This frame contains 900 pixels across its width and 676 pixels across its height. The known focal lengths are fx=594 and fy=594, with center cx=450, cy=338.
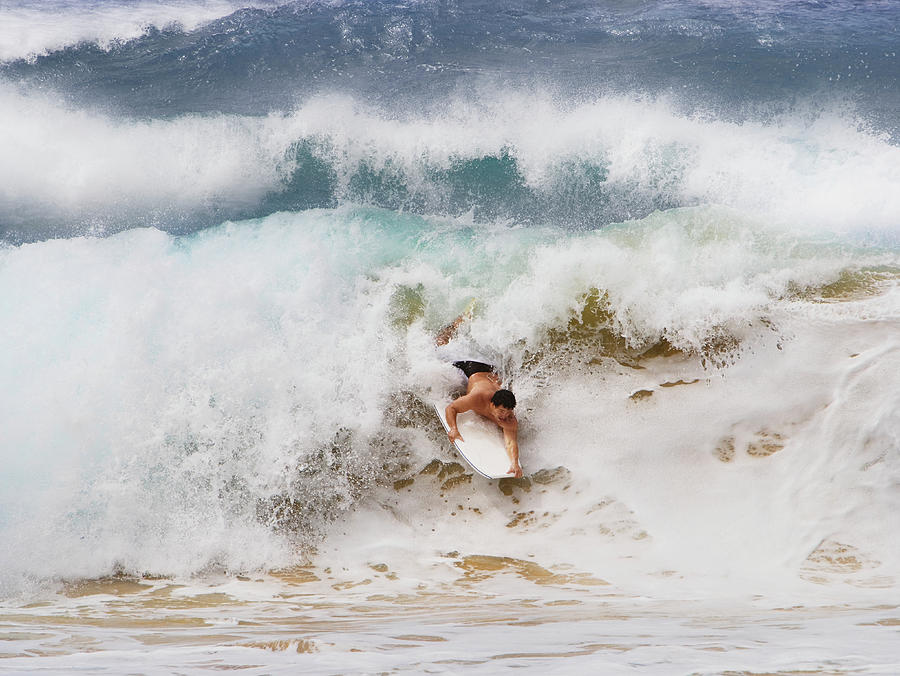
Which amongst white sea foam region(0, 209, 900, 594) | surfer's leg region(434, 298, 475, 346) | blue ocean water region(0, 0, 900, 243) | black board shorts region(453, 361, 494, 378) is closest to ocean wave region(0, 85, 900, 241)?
blue ocean water region(0, 0, 900, 243)

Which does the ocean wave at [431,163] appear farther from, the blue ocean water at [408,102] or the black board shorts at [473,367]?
the black board shorts at [473,367]

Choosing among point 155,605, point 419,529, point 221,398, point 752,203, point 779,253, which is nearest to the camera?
point 155,605

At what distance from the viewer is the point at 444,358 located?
20.0 ft

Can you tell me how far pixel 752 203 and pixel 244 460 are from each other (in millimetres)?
6475

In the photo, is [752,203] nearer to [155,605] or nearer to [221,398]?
[221,398]

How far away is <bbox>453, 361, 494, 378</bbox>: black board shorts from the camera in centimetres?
596

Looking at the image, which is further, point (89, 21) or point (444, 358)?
point (89, 21)

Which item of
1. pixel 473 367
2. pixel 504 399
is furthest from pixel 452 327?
pixel 504 399

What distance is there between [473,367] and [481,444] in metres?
0.78

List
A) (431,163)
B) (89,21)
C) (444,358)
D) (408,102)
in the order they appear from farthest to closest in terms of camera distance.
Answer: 1. (89,21)
2. (408,102)
3. (431,163)
4. (444,358)

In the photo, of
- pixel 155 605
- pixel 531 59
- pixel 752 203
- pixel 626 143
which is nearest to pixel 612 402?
pixel 752 203

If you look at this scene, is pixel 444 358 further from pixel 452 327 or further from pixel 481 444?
pixel 481 444

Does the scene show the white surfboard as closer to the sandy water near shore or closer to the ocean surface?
the ocean surface

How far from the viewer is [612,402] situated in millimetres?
5879
